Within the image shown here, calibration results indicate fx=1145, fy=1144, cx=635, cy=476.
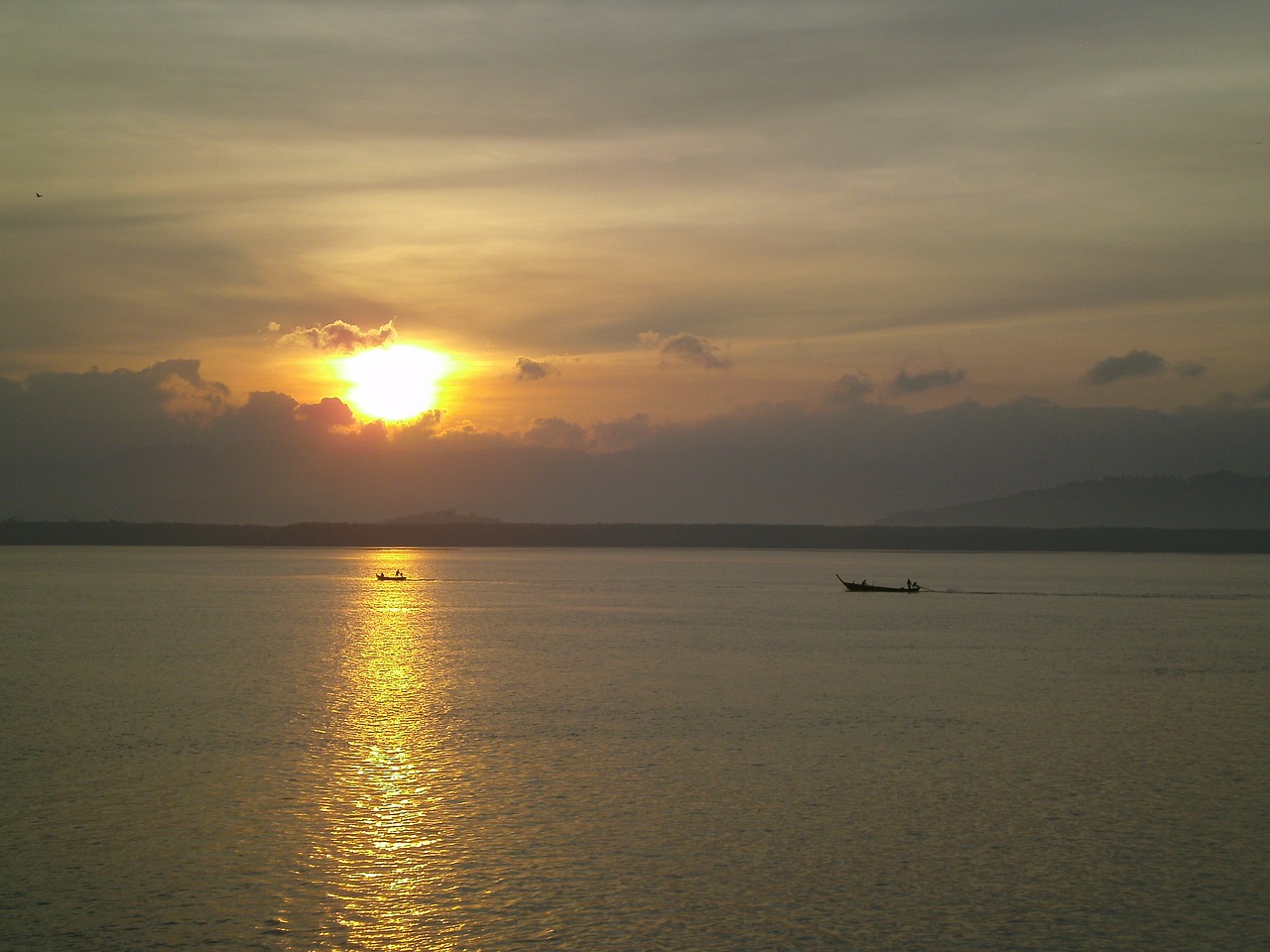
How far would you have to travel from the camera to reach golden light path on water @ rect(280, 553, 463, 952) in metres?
14.3

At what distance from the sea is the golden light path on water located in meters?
0.07

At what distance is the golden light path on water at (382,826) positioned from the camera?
46.9 ft

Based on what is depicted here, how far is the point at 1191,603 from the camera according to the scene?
85250 mm

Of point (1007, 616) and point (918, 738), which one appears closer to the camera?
point (918, 738)

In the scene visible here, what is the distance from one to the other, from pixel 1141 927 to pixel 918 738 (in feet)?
40.7

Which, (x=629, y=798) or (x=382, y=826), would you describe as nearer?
(x=382, y=826)

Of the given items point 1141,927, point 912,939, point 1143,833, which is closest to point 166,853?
point 912,939

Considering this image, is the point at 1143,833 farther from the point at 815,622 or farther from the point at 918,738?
the point at 815,622

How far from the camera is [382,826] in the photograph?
61.9ft

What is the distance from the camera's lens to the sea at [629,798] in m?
14.7

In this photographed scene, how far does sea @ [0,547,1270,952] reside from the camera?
14.7 m

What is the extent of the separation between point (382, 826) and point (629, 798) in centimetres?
453

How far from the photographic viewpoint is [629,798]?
68.5ft

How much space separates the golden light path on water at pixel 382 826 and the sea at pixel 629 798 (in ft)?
0.24
